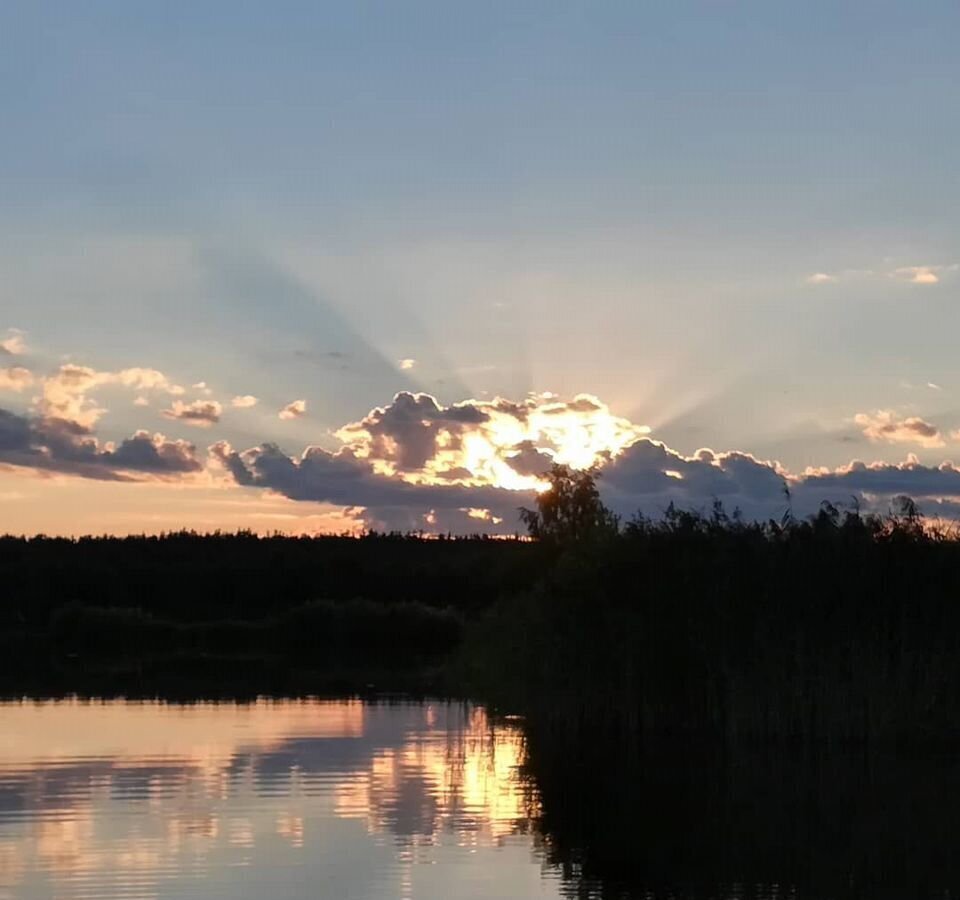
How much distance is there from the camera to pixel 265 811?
1797 cm

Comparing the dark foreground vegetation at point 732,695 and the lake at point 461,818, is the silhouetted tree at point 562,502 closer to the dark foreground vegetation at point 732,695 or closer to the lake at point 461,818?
the dark foreground vegetation at point 732,695

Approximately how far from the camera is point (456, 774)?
21812 millimetres

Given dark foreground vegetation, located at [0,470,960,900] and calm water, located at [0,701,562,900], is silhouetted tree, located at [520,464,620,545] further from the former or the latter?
calm water, located at [0,701,562,900]

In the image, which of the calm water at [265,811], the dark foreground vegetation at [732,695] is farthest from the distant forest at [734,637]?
the calm water at [265,811]

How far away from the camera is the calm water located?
14031mm

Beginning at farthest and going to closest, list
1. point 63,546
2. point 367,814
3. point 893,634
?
point 63,546
point 893,634
point 367,814

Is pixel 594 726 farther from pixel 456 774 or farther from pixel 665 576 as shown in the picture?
pixel 456 774

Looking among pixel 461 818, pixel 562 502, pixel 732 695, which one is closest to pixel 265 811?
pixel 461 818

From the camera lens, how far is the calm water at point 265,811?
14.0 metres

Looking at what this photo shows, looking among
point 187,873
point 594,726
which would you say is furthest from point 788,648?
point 187,873

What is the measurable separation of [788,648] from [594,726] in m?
4.06

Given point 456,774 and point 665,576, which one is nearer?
point 456,774

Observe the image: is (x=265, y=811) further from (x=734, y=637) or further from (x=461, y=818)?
(x=734, y=637)

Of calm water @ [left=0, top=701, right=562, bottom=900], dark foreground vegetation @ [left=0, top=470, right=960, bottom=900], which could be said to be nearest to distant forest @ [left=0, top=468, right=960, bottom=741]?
dark foreground vegetation @ [left=0, top=470, right=960, bottom=900]
